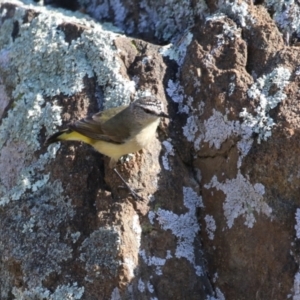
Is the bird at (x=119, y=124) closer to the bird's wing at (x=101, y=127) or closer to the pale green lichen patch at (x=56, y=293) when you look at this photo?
the bird's wing at (x=101, y=127)

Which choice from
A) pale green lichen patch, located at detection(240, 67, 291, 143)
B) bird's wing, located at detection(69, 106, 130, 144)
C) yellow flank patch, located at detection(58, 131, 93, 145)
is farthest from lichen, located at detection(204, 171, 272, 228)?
yellow flank patch, located at detection(58, 131, 93, 145)

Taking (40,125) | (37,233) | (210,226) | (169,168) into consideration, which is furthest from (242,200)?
(40,125)

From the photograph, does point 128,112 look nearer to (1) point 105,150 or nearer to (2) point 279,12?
(1) point 105,150

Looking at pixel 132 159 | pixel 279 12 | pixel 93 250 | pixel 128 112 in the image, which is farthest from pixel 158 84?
pixel 93 250

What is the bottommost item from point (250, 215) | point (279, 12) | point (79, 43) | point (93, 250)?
point (93, 250)

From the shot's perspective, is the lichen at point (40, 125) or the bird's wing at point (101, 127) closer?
the lichen at point (40, 125)

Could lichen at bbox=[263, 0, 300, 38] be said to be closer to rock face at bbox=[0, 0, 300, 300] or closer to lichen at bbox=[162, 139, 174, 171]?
rock face at bbox=[0, 0, 300, 300]

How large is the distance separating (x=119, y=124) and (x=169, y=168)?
647 mm

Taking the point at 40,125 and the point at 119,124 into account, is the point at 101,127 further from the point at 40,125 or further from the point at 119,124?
the point at 40,125

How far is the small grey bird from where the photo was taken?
473 centimetres

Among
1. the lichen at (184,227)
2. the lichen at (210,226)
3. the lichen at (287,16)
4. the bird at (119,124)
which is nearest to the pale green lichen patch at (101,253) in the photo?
the lichen at (184,227)

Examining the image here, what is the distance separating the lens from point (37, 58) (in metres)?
5.41

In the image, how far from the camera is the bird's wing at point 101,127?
4.76 metres

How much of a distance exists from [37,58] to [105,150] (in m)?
1.25
